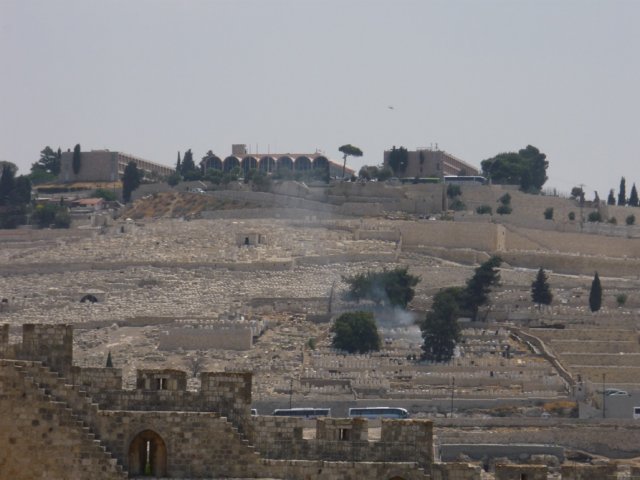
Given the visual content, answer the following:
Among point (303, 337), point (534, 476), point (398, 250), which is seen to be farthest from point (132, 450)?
point (398, 250)

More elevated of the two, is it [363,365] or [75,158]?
[75,158]

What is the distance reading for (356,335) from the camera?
83750mm

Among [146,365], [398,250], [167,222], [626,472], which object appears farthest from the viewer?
[167,222]

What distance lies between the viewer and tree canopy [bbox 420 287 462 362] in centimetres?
8144

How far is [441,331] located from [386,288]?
36.6ft

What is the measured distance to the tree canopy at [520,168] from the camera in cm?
12581

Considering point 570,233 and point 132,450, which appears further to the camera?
point 570,233

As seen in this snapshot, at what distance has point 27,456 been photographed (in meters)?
26.2

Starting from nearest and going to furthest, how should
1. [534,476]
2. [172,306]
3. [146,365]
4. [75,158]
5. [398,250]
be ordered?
[534,476], [146,365], [172,306], [398,250], [75,158]

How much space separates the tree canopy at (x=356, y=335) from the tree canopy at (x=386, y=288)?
7.56m

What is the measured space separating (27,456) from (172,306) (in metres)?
67.6

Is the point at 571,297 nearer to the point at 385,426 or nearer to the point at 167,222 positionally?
the point at 167,222

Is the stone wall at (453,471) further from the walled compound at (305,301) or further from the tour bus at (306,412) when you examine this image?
the walled compound at (305,301)

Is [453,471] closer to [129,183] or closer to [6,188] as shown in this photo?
[6,188]
